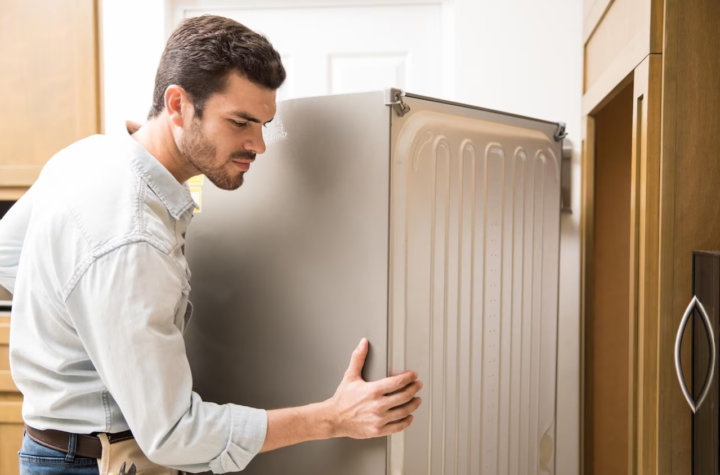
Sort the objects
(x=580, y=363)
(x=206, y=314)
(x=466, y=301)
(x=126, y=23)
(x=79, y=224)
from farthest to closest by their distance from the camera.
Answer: (x=126, y=23), (x=580, y=363), (x=206, y=314), (x=466, y=301), (x=79, y=224)

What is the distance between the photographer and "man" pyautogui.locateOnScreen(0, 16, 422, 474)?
87 cm

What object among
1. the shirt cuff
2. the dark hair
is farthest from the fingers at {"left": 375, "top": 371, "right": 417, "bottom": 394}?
the dark hair

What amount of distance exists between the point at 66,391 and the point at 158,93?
20.0 inches

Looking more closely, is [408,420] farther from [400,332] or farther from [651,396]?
[651,396]

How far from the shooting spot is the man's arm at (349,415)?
98 centimetres

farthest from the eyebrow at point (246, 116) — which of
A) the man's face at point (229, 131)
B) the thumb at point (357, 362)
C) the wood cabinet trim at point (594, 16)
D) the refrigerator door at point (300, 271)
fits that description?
the wood cabinet trim at point (594, 16)

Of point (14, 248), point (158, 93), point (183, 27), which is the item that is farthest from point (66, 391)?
point (183, 27)

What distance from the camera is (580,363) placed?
1.76 m

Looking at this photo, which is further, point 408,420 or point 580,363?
point 580,363

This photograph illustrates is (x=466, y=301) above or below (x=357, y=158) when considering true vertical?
below

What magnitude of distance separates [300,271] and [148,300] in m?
0.33

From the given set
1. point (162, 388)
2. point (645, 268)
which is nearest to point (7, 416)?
point (162, 388)

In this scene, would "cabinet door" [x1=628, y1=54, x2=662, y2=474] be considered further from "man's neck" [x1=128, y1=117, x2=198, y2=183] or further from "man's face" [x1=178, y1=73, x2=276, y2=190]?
"man's neck" [x1=128, y1=117, x2=198, y2=183]

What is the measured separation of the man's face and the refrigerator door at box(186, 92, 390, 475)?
0.35ft
